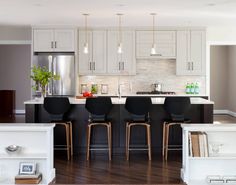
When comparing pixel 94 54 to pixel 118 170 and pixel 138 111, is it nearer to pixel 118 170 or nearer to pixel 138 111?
pixel 138 111

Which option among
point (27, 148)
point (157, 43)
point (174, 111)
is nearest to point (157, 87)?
point (157, 43)

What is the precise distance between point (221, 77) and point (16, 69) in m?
6.78

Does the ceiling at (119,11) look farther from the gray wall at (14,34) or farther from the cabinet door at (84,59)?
the gray wall at (14,34)

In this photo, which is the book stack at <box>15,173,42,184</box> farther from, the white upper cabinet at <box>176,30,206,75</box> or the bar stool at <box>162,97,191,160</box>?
the white upper cabinet at <box>176,30,206,75</box>

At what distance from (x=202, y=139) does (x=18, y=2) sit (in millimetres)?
3788

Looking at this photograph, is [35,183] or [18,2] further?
[18,2]

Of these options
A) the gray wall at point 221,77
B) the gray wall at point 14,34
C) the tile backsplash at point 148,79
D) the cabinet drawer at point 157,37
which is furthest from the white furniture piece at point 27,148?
the gray wall at point 221,77

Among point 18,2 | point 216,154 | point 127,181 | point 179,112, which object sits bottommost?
point 127,181

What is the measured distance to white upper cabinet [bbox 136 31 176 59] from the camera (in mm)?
9727

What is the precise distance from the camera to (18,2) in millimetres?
6672

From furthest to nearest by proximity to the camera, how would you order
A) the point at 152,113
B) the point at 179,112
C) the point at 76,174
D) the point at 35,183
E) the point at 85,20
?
1. the point at 85,20
2. the point at 152,113
3. the point at 179,112
4. the point at 76,174
5. the point at 35,183

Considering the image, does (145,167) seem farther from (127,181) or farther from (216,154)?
(216,154)

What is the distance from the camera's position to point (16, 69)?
1351cm

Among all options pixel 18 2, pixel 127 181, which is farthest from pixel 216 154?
pixel 18 2
